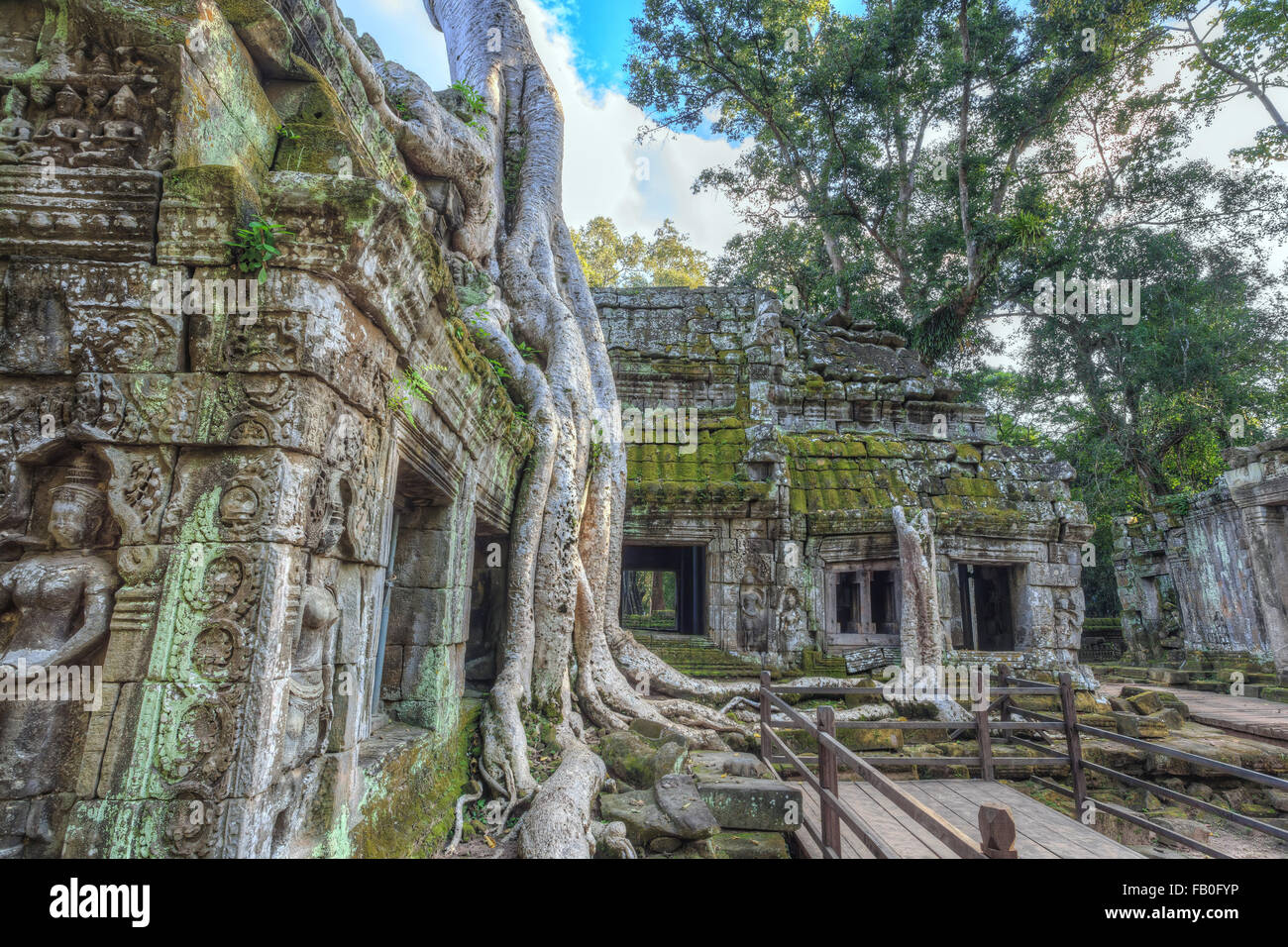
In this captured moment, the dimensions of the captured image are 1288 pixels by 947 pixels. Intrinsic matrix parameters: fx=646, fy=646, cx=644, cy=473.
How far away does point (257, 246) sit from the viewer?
6.86ft

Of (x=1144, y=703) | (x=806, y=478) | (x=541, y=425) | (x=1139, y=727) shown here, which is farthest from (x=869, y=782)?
(x=1144, y=703)

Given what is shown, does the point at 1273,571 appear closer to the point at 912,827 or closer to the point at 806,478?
the point at 806,478

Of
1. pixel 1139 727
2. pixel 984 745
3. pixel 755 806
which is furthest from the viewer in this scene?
pixel 1139 727

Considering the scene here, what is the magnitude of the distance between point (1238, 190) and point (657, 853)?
69.3 feet

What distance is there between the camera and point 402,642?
372 centimetres

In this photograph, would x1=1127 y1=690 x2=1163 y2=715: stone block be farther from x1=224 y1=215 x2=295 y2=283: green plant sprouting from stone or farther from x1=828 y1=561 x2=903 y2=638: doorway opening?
x1=224 y1=215 x2=295 y2=283: green plant sprouting from stone

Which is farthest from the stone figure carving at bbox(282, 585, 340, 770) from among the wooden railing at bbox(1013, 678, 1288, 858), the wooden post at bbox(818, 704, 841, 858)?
the wooden railing at bbox(1013, 678, 1288, 858)

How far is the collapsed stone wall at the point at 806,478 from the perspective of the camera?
834 cm

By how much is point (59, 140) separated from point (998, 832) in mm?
3980

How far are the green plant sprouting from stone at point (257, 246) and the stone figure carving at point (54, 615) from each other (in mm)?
832

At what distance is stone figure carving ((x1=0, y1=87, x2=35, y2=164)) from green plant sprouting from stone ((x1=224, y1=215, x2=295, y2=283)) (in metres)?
0.74

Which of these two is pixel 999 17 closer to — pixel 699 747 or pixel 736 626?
pixel 736 626

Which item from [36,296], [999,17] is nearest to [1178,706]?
[36,296]

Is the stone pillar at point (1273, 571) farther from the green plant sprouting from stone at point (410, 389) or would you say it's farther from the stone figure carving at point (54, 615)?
the stone figure carving at point (54, 615)
